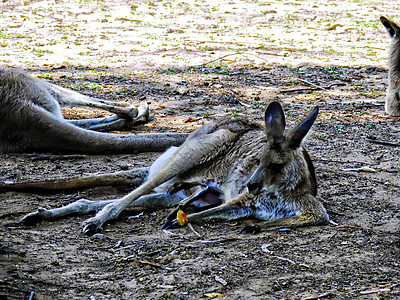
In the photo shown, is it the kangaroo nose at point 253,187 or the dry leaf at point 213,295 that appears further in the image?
the kangaroo nose at point 253,187

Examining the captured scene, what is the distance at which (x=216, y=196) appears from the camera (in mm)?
3826

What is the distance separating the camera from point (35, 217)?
11.4ft

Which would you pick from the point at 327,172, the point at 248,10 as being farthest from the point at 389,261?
the point at 248,10

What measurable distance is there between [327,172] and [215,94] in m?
3.01

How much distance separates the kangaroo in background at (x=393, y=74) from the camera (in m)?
6.45

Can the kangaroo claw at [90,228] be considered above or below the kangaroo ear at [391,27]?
below

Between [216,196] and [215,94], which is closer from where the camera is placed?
[216,196]

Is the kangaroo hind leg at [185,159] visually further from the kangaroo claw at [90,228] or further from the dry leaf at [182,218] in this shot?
the dry leaf at [182,218]

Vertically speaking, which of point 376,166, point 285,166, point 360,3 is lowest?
point 376,166

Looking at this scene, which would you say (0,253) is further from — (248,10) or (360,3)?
(360,3)

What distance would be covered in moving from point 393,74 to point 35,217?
483cm

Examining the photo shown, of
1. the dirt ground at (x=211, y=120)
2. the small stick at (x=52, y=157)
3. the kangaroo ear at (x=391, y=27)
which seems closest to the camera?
the dirt ground at (x=211, y=120)

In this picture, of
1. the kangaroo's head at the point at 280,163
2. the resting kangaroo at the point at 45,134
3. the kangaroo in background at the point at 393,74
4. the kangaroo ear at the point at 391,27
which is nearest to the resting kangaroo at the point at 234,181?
the kangaroo's head at the point at 280,163

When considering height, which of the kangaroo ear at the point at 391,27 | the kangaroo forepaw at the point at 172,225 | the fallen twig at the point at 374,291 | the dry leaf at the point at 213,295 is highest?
the kangaroo ear at the point at 391,27
